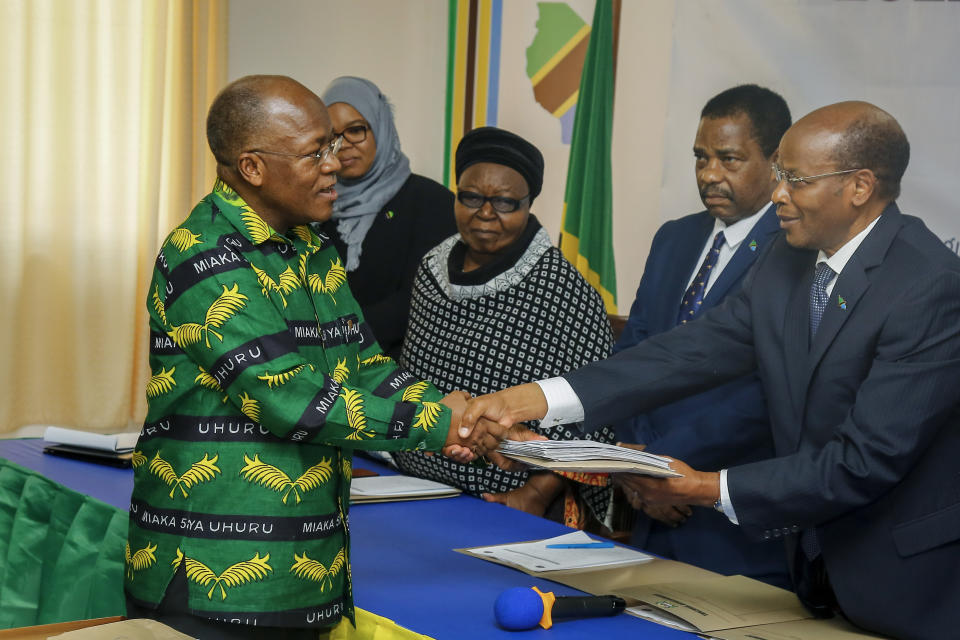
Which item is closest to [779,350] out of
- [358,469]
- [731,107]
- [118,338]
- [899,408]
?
[899,408]

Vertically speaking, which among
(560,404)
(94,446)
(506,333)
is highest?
(506,333)

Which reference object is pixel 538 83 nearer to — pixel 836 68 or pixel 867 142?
pixel 836 68

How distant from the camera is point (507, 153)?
123 inches

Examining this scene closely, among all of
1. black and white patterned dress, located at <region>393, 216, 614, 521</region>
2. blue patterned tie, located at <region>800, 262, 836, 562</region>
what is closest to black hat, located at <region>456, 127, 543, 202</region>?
black and white patterned dress, located at <region>393, 216, 614, 521</region>

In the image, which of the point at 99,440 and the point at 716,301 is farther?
the point at 99,440

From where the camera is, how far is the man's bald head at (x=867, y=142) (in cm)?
205

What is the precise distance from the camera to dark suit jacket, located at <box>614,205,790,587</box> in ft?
8.37

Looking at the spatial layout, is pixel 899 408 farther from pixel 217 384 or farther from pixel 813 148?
pixel 217 384

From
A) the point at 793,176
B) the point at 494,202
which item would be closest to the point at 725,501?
the point at 793,176

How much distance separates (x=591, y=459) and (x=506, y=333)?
103 cm

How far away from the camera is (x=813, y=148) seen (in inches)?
81.6

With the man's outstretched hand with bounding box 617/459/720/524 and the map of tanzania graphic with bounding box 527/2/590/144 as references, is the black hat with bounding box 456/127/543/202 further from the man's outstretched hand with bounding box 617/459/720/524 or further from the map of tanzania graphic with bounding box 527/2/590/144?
the map of tanzania graphic with bounding box 527/2/590/144

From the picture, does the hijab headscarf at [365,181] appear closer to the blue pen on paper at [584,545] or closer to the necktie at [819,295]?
the blue pen on paper at [584,545]

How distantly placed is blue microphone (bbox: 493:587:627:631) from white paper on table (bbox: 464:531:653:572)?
0.24 m
